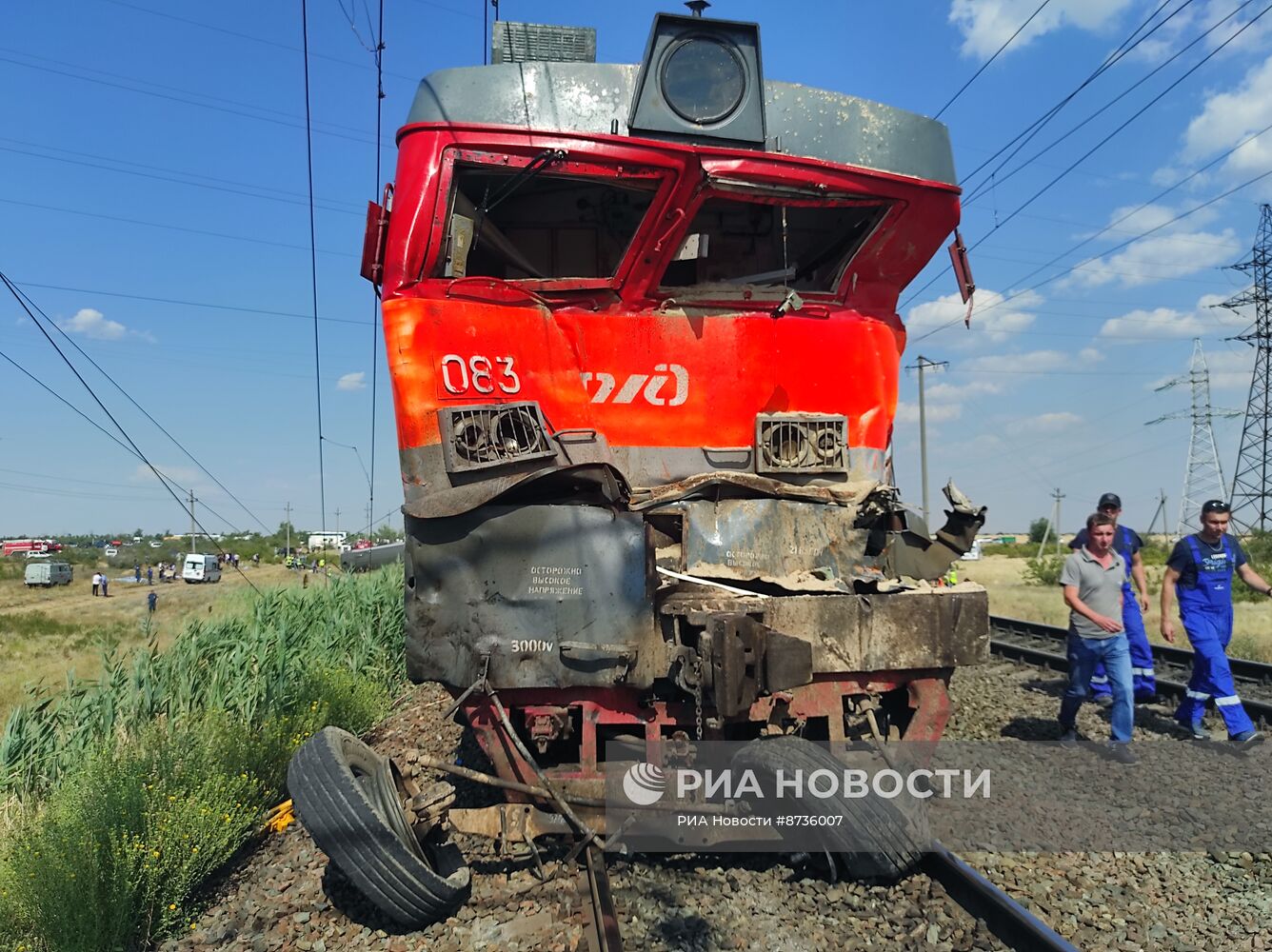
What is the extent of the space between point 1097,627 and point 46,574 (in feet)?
181

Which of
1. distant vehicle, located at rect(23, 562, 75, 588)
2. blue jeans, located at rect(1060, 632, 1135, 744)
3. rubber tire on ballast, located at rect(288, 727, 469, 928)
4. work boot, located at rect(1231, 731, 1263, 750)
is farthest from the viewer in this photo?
distant vehicle, located at rect(23, 562, 75, 588)

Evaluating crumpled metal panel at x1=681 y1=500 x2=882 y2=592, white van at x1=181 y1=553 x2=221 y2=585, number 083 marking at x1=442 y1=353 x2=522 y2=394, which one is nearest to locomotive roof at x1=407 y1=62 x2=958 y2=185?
number 083 marking at x1=442 y1=353 x2=522 y2=394

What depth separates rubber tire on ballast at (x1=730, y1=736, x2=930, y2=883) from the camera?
356 cm

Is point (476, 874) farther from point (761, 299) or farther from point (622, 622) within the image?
point (761, 299)

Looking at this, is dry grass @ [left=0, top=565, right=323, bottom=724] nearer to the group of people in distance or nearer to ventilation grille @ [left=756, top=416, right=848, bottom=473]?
ventilation grille @ [left=756, top=416, right=848, bottom=473]

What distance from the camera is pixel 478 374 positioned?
4.38 meters

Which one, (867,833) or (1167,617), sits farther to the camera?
(1167,617)

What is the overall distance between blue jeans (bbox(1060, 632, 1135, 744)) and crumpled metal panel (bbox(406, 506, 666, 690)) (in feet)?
12.9

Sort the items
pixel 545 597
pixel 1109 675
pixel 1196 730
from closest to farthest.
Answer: pixel 545 597, pixel 1109 675, pixel 1196 730

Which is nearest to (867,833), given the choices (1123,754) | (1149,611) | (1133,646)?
(1123,754)

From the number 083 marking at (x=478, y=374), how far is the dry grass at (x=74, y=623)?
15.0 ft

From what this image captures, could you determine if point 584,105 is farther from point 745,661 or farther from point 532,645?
point 745,661

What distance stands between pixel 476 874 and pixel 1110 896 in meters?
2.79

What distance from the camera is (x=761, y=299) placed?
484 cm
